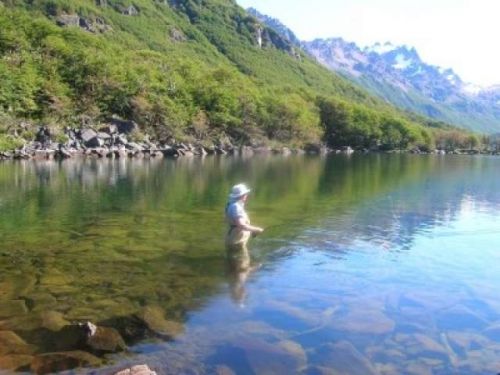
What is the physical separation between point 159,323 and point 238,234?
6.28m

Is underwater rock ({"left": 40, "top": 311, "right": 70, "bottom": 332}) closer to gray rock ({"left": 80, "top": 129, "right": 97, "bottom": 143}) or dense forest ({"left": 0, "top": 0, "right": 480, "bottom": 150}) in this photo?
dense forest ({"left": 0, "top": 0, "right": 480, "bottom": 150})

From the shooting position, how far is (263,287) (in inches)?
583

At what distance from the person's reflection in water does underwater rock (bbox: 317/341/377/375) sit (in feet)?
16.6

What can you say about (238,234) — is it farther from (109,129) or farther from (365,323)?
(109,129)

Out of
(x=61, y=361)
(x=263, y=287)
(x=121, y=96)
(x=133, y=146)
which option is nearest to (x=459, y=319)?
(x=263, y=287)

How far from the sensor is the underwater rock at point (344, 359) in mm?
10047

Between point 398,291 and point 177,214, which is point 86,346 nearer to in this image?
point 398,291

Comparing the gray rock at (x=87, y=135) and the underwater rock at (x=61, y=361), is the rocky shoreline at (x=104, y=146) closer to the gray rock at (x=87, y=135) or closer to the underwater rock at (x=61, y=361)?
the gray rock at (x=87, y=135)

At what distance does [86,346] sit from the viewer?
1023cm

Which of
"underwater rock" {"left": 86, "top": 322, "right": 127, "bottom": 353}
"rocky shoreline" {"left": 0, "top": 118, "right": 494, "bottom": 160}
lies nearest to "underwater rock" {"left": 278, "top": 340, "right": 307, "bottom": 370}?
"underwater rock" {"left": 86, "top": 322, "right": 127, "bottom": 353}

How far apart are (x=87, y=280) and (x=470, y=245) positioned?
14624 mm

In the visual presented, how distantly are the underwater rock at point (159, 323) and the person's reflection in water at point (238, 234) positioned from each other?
3.53m

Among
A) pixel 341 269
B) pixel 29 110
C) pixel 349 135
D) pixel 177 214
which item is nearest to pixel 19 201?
pixel 177 214

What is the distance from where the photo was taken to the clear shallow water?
1056 cm
